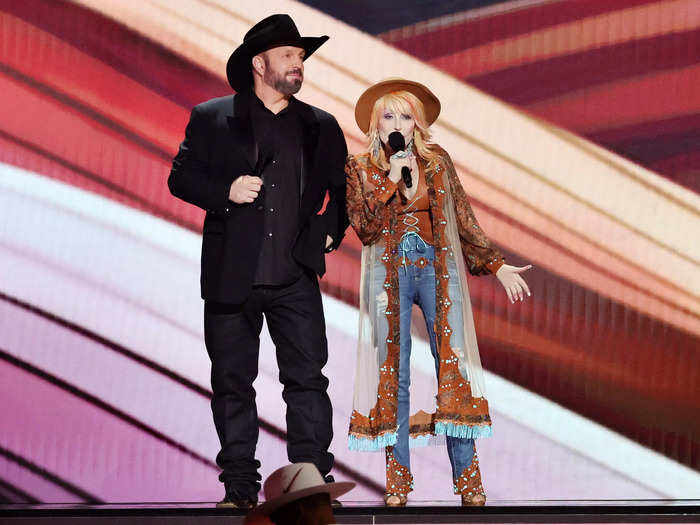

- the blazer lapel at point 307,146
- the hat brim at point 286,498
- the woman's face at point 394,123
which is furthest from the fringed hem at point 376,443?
the hat brim at point 286,498

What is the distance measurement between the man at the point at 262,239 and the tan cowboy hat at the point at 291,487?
Result: 5.21ft

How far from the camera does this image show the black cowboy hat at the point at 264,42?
3588 millimetres

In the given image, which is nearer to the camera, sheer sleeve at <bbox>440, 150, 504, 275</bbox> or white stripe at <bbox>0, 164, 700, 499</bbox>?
sheer sleeve at <bbox>440, 150, 504, 275</bbox>

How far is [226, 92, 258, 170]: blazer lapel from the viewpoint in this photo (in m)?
3.55

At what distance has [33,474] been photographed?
13.8 ft

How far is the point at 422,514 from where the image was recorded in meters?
3.37

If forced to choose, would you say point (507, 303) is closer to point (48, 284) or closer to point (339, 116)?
point (339, 116)

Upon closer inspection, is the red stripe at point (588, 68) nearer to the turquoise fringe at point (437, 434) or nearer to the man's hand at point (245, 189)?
the man's hand at point (245, 189)

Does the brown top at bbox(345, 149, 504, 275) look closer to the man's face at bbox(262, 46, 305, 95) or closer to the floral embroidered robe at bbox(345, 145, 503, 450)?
the floral embroidered robe at bbox(345, 145, 503, 450)

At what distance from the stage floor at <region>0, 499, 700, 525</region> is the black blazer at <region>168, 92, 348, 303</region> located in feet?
2.43

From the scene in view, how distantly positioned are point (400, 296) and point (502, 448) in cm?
88

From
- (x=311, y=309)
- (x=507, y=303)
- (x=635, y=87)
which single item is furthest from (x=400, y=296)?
(x=635, y=87)

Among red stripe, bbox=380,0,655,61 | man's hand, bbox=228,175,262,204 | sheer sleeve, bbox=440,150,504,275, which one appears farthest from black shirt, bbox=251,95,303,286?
red stripe, bbox=380,0,655,61

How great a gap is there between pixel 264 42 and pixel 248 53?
0.25 ft
